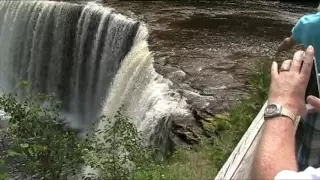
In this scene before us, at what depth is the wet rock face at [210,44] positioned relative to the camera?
241 inches

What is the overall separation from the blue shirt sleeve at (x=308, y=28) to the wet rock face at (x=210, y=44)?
3581 millimetres

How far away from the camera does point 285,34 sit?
952 cm

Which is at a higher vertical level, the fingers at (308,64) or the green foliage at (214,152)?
the fingers at (308,64)

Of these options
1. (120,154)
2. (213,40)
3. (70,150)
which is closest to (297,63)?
(120,154)

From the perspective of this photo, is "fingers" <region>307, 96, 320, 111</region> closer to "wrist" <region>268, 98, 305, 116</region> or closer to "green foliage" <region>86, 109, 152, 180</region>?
"wrist" <region>268, 98, 305, 116</region>

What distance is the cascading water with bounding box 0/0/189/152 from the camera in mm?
7766

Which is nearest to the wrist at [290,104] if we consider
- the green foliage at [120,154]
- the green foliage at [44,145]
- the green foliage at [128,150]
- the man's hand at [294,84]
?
the man's hand at [294,84]

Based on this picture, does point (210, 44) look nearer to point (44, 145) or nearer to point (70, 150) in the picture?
point (70, 150)

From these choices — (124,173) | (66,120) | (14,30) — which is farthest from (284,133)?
(14,30)

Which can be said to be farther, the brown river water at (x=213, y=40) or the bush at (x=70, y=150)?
the brown river water at (x=213, y=40)

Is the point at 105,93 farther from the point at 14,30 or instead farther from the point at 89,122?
the point at 14,30

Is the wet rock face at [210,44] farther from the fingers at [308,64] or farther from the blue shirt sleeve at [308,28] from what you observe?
the fingers at [308,64]

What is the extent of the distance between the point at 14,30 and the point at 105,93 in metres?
3.90

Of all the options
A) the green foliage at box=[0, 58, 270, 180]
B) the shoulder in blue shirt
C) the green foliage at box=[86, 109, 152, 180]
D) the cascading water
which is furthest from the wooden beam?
the cascading water
